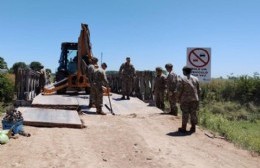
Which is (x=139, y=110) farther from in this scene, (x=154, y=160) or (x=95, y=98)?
(x=154, y=160)

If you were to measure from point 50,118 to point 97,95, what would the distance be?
264cm

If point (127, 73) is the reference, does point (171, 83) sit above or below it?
below

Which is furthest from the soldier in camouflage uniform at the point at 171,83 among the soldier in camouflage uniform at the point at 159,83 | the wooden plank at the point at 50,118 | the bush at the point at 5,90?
the bush at the point at 5,90

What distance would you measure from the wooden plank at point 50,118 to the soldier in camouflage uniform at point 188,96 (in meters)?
2.65

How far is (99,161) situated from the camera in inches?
316

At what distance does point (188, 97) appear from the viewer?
11414 mm

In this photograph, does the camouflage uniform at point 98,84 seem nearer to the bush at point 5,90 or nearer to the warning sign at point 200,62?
the warning sign at point 200,62

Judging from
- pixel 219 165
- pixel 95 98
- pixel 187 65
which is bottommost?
pixel 219 165

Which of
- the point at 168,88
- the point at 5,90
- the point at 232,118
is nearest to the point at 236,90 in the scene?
the point at 232,118

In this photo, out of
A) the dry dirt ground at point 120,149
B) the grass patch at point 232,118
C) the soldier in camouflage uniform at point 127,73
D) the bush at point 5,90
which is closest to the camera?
the dry dirt ground at point 120,149

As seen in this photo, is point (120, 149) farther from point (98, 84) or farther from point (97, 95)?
point (98, 84)

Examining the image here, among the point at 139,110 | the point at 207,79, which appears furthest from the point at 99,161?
the point at 139,110

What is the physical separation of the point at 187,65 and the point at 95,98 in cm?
397

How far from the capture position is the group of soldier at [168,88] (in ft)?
37.6
